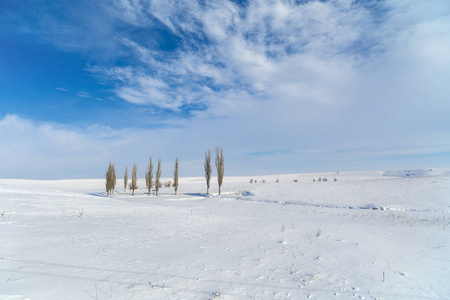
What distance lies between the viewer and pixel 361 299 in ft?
11.6

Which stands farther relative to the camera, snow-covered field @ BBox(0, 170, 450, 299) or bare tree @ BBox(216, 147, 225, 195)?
bare tree @ BBox(216, 147, 225, 195)

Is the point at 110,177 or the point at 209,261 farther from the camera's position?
the point at 110,177

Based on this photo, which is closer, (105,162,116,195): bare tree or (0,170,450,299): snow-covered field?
(0,170,450,299): snow-covered field

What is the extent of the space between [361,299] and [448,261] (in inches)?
140

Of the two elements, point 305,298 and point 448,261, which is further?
point 448,261

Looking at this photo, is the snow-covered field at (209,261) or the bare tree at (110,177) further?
the bare tree at (110,177)

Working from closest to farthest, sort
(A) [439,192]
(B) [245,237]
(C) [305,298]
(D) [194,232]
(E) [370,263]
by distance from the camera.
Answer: (C) [305,298], (E) [370,263], (B) [245,237], (D) [194,232], (A) [439,192]

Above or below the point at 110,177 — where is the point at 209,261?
below

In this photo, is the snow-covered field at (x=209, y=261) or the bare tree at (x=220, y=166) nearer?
the snow-covered field at (x=209, y=261)

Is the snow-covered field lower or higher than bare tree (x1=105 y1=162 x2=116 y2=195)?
lower

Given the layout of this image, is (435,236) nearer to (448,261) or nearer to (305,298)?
(448,261)

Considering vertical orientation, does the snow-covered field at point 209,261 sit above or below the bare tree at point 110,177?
below

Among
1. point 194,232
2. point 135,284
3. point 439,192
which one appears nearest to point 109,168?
point 194,232

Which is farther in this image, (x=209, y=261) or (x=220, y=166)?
(x=220, y=166)
